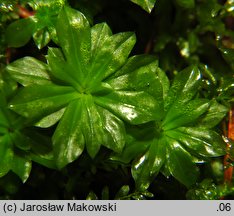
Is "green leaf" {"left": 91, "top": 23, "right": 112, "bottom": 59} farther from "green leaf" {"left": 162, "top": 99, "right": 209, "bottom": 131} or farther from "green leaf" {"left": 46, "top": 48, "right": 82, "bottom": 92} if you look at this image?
"green leaf" {"left": 162, "top": 99, "right": 209, "bottom": 131}

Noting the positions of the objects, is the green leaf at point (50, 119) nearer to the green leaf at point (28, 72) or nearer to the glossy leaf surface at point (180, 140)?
the green leaf at point (28, 72)

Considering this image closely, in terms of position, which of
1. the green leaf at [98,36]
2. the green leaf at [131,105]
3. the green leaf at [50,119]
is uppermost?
the green leaf at [98,36]

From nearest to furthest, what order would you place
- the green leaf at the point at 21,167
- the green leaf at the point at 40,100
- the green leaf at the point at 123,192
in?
the green leaf at the point at 40,100 < the green leaf at the point at 21,167 < the green leaf at the point at 123,192

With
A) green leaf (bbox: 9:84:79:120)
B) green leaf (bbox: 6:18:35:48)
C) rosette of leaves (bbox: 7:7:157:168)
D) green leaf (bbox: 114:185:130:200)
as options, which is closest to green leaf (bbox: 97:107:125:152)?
rosette of leaves (bbox: 7:7:157:168)

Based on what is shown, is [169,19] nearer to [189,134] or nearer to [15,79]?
[189,134]

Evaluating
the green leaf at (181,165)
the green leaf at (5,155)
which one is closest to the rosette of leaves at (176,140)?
the green leaf at (181,165)

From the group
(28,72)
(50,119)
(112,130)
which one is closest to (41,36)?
(28,72)
